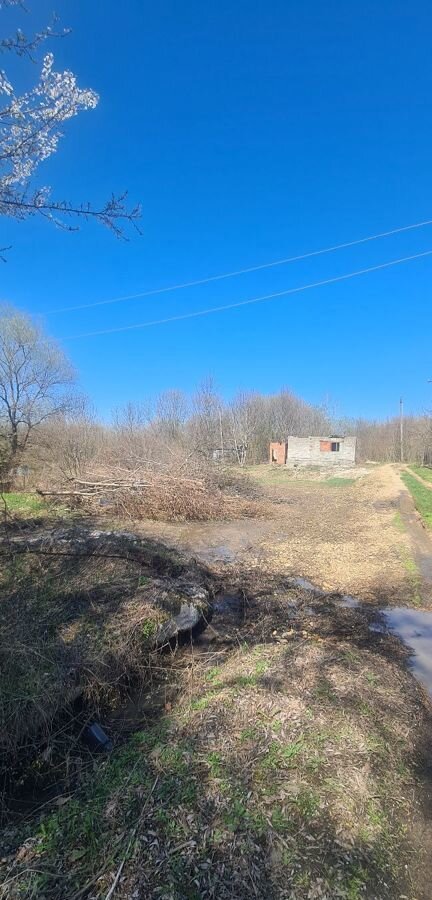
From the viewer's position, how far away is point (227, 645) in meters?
4.35

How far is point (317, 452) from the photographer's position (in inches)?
1529

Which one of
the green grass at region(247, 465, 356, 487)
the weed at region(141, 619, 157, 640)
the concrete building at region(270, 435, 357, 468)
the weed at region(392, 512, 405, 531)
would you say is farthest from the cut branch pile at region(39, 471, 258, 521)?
the concrete building at region(270, 435, 357, 468)

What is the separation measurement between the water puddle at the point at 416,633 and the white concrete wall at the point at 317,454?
109 feet

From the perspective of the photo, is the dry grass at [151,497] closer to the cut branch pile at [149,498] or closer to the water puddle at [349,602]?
the cut branch pile at [149,498]

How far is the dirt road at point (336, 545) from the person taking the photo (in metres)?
6.55

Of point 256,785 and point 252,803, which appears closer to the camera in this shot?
point 252,803

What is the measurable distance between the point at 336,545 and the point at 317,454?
1219 inches

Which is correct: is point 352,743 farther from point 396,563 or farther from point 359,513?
point 359,513

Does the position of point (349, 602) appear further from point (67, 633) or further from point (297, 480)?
point (297, 480)

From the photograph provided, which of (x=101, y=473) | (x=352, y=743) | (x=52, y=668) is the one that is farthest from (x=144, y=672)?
(x=101, y=473)

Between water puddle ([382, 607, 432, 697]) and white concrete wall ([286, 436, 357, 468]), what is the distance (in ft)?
109

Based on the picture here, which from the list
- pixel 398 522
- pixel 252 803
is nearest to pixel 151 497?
pixel 398 522

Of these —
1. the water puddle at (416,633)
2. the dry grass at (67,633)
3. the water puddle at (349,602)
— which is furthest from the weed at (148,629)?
the water puddle at (349,602)

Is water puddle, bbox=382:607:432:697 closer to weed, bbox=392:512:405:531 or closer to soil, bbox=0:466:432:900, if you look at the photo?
soil, bbox=0:466:432:900
